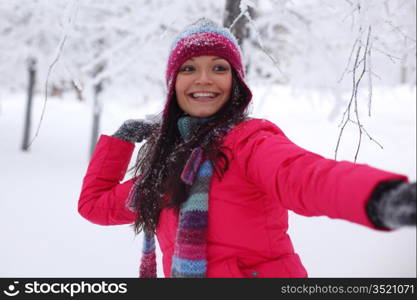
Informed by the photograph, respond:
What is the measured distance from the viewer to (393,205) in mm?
950

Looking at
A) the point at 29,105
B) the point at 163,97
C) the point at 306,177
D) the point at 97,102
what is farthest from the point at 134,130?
the point at 29,105

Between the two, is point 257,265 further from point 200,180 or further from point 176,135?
point 176,135

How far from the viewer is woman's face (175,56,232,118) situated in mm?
1815

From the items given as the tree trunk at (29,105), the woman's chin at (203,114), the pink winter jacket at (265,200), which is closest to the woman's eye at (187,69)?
the woman's chin at (203,114)

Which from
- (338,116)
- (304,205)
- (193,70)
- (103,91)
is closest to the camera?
(304,205)

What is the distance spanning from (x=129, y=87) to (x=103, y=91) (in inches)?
27.2

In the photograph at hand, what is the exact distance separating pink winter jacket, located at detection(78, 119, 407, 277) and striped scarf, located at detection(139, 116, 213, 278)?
0.04 meters

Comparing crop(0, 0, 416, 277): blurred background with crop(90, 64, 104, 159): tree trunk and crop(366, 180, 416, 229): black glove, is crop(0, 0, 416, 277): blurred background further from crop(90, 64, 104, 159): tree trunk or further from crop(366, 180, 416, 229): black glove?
crop(366, 180, 416, 229): black glove

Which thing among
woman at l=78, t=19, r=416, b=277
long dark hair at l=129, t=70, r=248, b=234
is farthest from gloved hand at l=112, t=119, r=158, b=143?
long dark hair at l=129, t=70, r=248, b=234

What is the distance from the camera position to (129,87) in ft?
32.2

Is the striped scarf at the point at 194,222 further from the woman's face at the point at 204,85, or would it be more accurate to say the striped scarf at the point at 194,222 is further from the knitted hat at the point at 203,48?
the knitted hat at the point at 203,48

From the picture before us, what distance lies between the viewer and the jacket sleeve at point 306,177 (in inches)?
40.4

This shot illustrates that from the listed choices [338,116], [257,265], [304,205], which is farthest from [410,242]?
[338,116]

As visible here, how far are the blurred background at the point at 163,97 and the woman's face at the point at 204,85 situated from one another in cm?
38
